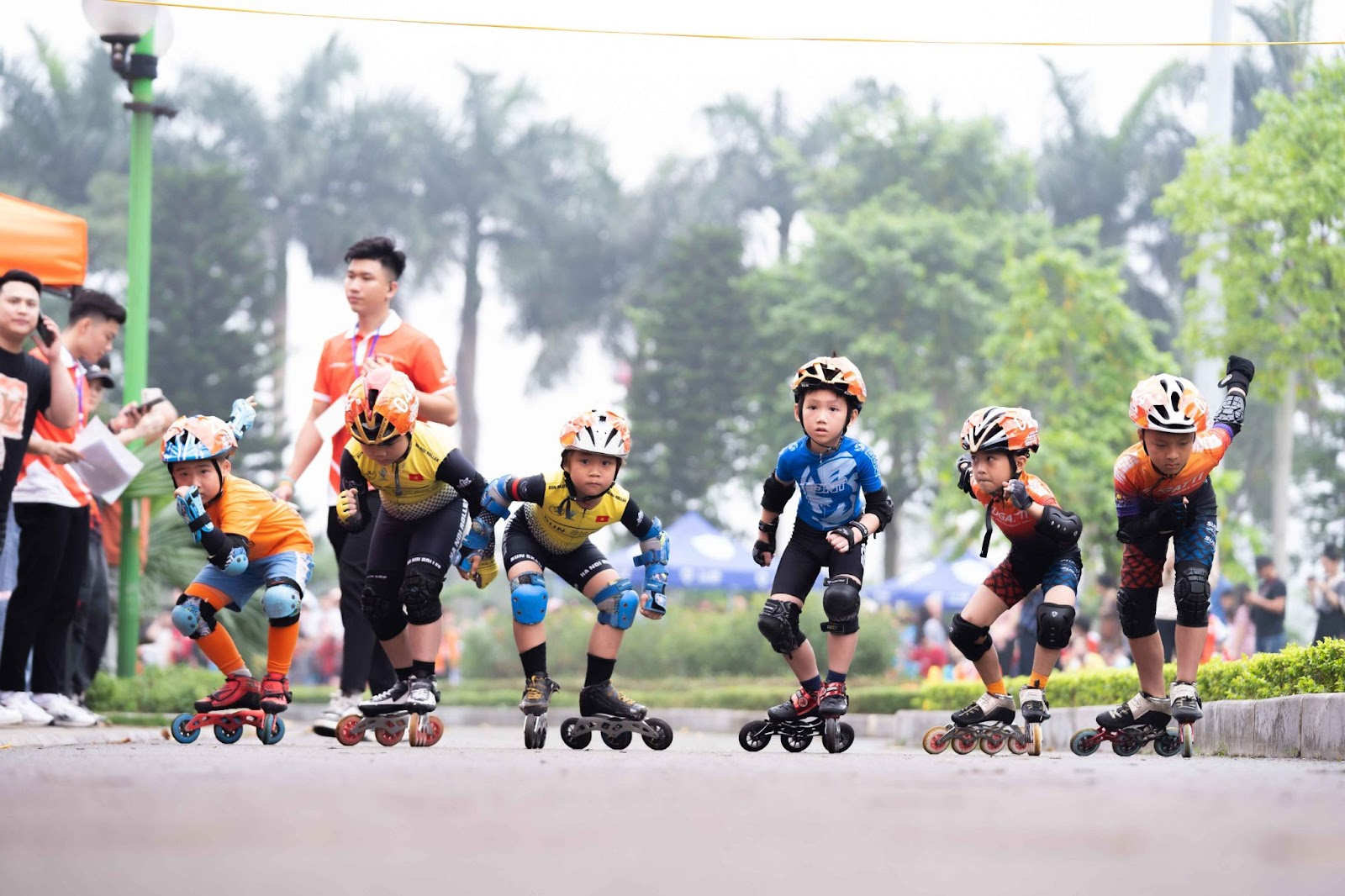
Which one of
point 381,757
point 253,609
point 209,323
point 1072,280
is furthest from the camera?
point 209,323

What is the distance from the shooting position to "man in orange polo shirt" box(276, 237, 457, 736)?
938cm

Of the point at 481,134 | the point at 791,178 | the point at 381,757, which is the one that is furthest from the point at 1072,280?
the point at 481,134

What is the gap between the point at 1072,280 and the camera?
32.8 meters

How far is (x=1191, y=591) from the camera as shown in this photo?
28.1 ft

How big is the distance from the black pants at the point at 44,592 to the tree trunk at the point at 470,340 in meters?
53.8

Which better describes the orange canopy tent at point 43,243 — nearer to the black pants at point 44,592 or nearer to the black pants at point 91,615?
the black pants at point 91,615

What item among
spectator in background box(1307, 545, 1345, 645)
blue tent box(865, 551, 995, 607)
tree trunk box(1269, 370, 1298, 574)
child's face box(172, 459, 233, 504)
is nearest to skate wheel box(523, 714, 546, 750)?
A: child's face box(172, 459, 233, 504)

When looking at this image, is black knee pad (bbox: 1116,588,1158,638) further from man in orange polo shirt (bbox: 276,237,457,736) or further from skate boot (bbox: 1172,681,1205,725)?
man in orange polo shirt (bbox: 276,237,457,736)

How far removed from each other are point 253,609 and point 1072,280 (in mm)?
21775

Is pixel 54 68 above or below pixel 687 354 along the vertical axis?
above

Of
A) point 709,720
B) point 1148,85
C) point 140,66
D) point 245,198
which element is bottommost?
point 709,720

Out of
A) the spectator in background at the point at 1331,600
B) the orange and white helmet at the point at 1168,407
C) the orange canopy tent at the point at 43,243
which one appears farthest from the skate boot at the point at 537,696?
the spectator in background at the point at 1331,600

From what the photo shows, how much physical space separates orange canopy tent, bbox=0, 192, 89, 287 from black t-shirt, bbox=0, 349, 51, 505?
1655 millimetres

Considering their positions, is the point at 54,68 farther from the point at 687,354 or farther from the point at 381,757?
the point at 381,757
